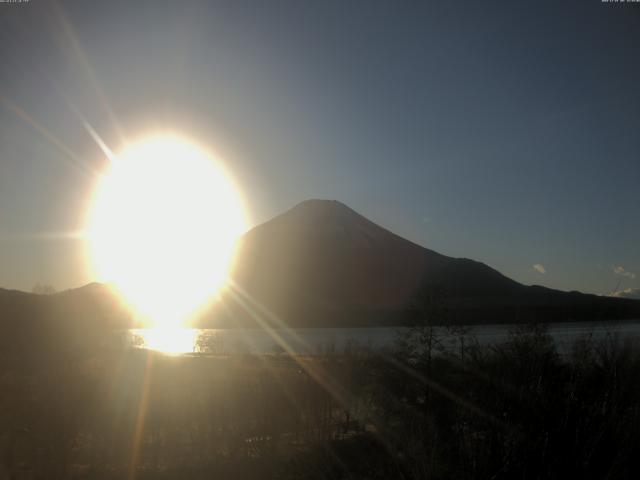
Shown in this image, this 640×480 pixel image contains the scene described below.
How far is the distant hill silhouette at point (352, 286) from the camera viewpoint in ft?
414

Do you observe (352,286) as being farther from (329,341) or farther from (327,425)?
(327,425)

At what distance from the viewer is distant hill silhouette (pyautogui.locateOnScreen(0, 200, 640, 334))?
414 ft

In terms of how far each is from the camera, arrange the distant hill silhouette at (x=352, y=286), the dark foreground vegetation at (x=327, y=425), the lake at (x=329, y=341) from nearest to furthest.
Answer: the dark foreground vegetation at (x=327, y=425), the lake at (x=329, y=341), the distant hill silhouette at (x=352, y=286)

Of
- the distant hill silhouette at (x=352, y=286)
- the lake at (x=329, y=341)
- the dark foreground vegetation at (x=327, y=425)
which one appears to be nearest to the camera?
the dark foreground vegetation at (x=327, y=425)

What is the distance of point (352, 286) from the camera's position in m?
156

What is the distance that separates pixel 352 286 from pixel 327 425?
142116 mm

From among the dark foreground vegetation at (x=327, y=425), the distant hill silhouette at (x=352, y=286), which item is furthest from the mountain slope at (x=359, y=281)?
the dark foreground vegetation at (x=327, y=425)

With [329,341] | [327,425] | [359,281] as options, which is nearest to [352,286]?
[359,281]

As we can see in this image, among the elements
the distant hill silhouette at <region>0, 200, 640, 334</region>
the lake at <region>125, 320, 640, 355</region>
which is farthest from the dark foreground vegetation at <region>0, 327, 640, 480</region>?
the distant hill silhouette at <region>0, 200, 640, 334</region>

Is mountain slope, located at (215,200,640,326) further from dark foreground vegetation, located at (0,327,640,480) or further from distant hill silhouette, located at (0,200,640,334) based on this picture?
dark foreground vegetation, located at (0,327,640,480)

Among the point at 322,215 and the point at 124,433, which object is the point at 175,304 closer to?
the point at 322,215

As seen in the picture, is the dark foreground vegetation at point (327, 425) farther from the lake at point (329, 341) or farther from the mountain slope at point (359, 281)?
the mountain slope at point (359, 281)

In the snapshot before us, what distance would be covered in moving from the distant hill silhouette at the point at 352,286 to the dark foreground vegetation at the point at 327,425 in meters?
85.5

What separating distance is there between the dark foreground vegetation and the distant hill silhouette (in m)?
85.5
